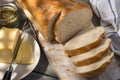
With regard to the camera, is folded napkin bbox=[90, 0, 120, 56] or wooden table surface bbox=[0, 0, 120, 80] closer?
wooden table surface bbox=[0, 0, 120, 80]

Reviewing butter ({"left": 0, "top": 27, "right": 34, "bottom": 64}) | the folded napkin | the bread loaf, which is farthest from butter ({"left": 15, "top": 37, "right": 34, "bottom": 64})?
the folded napkin

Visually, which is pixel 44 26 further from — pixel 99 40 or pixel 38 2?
pixel 99 40

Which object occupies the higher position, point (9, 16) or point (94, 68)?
point (9, 16)

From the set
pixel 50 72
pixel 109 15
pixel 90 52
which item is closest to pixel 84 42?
pixel 90 52

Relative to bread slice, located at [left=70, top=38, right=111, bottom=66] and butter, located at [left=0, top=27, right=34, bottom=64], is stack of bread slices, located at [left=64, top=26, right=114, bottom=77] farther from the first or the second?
butter, located at [left=0, top=27, right=34, bottom=64]

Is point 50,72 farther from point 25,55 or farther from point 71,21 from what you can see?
point 71,21

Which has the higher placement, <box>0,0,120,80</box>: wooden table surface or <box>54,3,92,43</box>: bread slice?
<box>54,3,92,43</box>: bread slice

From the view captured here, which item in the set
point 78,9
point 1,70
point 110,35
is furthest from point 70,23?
point 1,70
